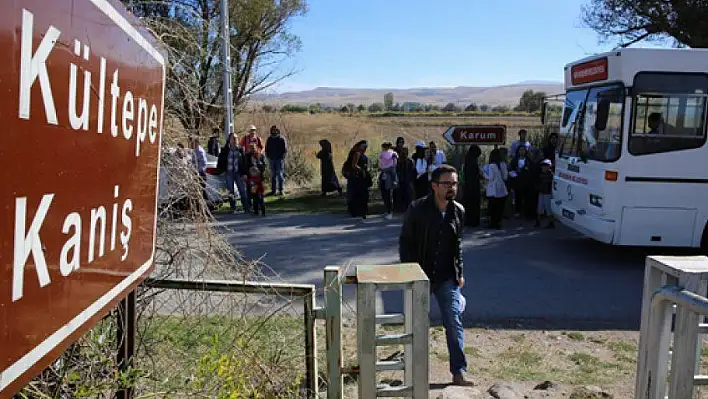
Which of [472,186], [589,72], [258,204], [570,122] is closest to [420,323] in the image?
[589,72]

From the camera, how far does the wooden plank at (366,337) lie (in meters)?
3.01

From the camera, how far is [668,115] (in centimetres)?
837

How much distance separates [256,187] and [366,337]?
9.92m

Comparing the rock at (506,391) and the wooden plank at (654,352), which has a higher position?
the wooden plank at (654,352)

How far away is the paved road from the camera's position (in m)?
6.66

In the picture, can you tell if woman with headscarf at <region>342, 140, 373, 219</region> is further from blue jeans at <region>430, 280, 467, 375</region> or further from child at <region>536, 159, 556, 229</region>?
blue jeans at <region>430, 280, 467, 375</region>

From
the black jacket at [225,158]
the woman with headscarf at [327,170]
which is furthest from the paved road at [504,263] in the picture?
the woman with headscarf at [327,170]

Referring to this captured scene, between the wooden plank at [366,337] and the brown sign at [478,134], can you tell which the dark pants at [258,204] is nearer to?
the brown sign at [478,134]

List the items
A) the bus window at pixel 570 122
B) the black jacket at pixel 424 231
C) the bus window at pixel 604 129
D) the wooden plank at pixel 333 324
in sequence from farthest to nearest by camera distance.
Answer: the bus window at pixel 570 122, the bus window at pixel 604 129, the black jacket at pixel 424 231, the wooden plank at pixel 333 324

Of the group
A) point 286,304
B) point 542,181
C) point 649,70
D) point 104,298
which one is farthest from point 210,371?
point 542,181

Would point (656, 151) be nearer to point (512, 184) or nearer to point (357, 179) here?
point (512, 184)

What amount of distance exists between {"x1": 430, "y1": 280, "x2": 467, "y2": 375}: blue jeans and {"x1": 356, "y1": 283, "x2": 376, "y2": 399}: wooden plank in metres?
1.69

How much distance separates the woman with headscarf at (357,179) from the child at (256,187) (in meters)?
1.75

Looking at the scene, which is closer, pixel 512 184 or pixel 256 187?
pixel 512 184
